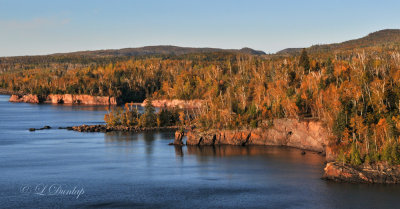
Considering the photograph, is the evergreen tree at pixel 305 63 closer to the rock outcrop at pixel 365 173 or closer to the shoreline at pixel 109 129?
the shoreline at pixel 109 129

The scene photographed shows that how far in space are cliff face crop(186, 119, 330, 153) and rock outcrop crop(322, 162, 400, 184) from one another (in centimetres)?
1997

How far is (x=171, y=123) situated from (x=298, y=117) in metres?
50.5

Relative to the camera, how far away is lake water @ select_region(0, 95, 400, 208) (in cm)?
5844

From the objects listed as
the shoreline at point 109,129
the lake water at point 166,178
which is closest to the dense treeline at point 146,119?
the shoreline at point 109,129

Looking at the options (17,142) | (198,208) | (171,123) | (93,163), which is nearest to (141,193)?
(198,208)

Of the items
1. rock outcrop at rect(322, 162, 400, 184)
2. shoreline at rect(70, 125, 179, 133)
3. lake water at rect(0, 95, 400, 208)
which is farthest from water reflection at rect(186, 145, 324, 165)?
shoreline at rect(70, 125, 179, 133)

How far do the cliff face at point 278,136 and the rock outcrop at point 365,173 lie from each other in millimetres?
19970

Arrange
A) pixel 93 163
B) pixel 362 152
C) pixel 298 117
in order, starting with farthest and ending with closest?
pixel 298 117 → pixel 93 163 → pixel 362 152

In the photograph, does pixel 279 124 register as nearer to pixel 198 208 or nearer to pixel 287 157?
pixel 287 157

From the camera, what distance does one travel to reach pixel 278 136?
9656cm

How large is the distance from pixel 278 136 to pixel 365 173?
32.7 metres

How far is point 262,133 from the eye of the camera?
9838 cm

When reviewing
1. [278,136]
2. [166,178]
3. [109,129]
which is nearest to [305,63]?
[278,136]

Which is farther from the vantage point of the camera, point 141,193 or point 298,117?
point 298,117
